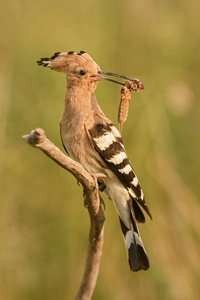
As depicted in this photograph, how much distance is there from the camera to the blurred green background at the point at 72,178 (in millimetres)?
2781

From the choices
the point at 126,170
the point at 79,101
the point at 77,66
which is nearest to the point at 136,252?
the point at 126,170

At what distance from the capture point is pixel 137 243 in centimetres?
229

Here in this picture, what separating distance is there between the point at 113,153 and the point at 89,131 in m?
0.11

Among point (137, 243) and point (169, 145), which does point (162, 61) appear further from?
point (137, 243)

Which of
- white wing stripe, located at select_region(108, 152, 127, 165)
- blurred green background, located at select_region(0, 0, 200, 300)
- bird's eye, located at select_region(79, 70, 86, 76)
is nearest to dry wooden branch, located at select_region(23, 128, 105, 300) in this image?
white wing stripe, located at select_region(108, 152, 127, 165)

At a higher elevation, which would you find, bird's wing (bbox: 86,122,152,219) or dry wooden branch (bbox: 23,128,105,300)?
bird's wing (bbox: 86,122,152,219)

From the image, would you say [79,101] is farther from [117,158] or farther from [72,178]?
[72,178]

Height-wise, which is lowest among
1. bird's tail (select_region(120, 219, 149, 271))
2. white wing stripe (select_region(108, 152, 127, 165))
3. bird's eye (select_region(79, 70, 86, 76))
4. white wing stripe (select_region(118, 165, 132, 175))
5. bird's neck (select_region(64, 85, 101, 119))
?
bird's tail (select_region(120, 219, 149, 271))

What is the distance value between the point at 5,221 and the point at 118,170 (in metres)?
0.88

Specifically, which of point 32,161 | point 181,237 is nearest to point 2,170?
point 32,161

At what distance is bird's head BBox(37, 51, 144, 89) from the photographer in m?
2.03

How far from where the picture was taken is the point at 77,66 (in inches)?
80.0

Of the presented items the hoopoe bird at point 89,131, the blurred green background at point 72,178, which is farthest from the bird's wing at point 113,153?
the blurred green background at point 72,178

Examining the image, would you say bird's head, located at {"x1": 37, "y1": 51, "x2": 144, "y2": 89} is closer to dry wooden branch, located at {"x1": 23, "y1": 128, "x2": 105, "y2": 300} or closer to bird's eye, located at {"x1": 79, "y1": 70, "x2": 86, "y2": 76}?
bird's eye, located at {"x1": 79, "y1": 70, "x2": 86, "y2": 76}
